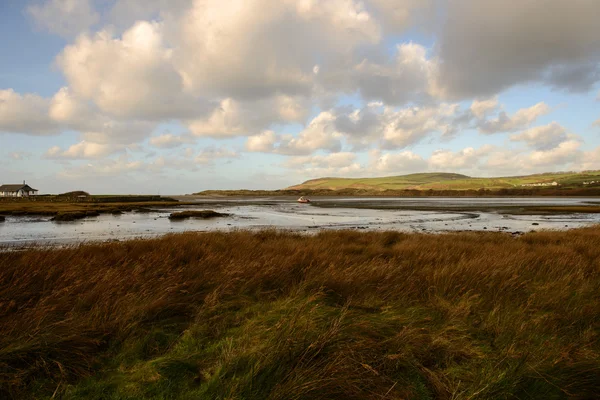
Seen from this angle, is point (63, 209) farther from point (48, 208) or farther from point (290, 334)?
point (290, 334)

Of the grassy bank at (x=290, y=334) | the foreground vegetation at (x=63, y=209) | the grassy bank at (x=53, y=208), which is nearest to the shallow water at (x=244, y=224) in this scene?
the foreground vegetation at (x=63, y=209)

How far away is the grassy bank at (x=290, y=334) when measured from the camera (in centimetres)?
343

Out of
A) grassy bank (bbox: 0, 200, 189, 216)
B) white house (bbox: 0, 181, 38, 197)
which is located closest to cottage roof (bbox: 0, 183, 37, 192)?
white house (bbox: 0, 181, 38, 197)

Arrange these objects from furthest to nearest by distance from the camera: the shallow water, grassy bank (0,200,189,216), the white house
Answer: the white house, grassy bank (0,200,189,216), the shallow water

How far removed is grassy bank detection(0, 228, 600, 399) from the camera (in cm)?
343

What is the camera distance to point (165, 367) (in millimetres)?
3674

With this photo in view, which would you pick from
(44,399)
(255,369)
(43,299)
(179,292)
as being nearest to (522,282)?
(255,369)

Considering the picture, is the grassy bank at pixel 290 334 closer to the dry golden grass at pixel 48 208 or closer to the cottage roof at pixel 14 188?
the dry golden grass at pixel 48 208

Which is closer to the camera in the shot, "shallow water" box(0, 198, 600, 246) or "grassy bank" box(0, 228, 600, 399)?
"grassy bank" box(0, 228, 600, 399)

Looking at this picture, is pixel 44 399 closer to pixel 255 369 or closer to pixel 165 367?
pixel 165 367

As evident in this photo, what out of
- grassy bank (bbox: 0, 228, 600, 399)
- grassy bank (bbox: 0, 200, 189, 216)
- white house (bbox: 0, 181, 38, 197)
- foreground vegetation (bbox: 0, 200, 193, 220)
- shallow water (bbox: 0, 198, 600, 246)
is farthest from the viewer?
white house (bbox: 0, 181, 38, 197)

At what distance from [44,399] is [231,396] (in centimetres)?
188

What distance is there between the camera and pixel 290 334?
159 inches

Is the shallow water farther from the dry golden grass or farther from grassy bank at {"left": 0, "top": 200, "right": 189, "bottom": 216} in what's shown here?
the dry golden grass
